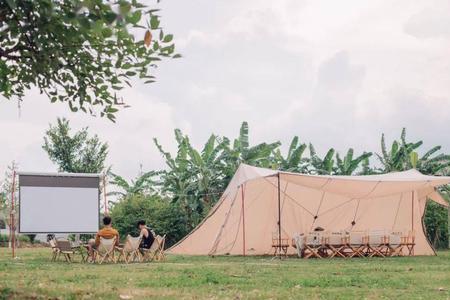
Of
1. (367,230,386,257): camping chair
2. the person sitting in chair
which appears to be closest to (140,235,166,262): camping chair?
the person sitting in chair

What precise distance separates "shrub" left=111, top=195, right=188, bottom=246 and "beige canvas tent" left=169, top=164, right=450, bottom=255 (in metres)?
4.63

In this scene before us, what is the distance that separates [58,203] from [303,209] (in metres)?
7.32

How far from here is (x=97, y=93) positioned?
7.64m

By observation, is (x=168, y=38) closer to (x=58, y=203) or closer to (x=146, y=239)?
(x=146, y=239)

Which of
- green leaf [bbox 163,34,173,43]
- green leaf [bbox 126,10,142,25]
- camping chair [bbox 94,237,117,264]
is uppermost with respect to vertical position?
green leaf [bbox 163,34,173,43]

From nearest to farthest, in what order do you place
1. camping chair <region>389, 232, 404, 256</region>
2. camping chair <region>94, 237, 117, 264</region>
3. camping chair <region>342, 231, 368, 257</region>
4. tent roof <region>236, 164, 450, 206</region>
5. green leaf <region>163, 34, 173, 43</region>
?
green leaf <region>163, 34, 173, 43</region>, camping chair <region>94, 237, 117, 264</region>, tent roof <region>236, 164, 450, 206</region>, camping chair <region>342, 231, 368, 257</region>, camping chair <region>389, 232, 404, 256</region>

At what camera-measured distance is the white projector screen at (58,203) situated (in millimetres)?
21062

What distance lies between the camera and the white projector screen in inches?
829

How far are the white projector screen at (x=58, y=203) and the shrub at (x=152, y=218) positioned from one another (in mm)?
2296

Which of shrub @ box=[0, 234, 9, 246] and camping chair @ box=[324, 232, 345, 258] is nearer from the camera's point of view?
camping chair @ box=[324, 232, 345, 258]

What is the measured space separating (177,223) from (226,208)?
19.1 ft

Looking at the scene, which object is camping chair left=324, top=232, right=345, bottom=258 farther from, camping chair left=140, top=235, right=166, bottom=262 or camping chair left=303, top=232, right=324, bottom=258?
camping chair left=140, top=235, right=166, bottom=262

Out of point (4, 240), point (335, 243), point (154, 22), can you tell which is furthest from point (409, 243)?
point (4, 240)

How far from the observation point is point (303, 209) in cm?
2033
